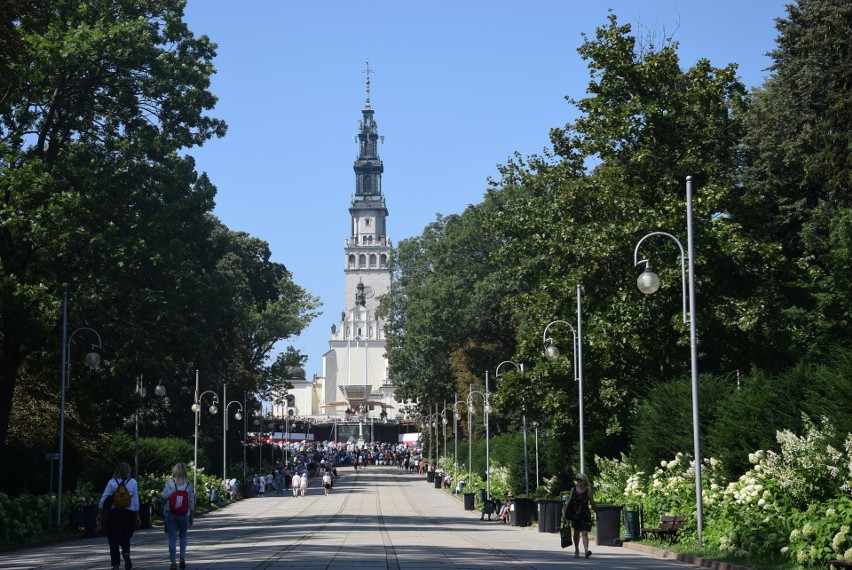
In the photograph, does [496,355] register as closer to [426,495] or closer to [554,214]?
[426,495]

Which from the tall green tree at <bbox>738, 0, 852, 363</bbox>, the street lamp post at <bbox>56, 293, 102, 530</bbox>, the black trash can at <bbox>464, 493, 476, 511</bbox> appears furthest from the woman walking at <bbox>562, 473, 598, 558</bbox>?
the black trash can at <bbox>464, 493, 476, 511</bbox>

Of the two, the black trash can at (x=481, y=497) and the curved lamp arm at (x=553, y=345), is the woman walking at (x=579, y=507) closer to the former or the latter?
the curved lamp arm at (x=553, y=345)

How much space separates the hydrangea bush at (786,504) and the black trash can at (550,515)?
6.94m

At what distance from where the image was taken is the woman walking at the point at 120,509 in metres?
20.0

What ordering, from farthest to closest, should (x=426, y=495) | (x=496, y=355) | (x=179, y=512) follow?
(x=496, y=355)
(x=426, y=495)
(x=179, y=512)

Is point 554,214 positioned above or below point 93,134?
below

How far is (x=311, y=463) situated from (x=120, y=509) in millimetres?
88910

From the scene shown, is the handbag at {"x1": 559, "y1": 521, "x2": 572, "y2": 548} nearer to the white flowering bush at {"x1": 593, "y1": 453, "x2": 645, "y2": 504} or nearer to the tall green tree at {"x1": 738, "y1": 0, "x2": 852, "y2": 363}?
the white flowering bush at {"x1": 593, "y1": 453, "x2": 645, "y2": 504}

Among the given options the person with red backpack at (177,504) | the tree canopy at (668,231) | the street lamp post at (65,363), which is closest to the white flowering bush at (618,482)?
the tree canopy at (668,231)

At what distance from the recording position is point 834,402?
78.5 feet

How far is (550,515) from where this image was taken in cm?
3753

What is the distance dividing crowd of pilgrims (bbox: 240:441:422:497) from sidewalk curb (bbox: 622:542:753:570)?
4182 centimetres

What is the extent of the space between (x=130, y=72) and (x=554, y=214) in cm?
1521

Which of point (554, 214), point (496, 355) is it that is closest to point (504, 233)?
point (554, 214)
